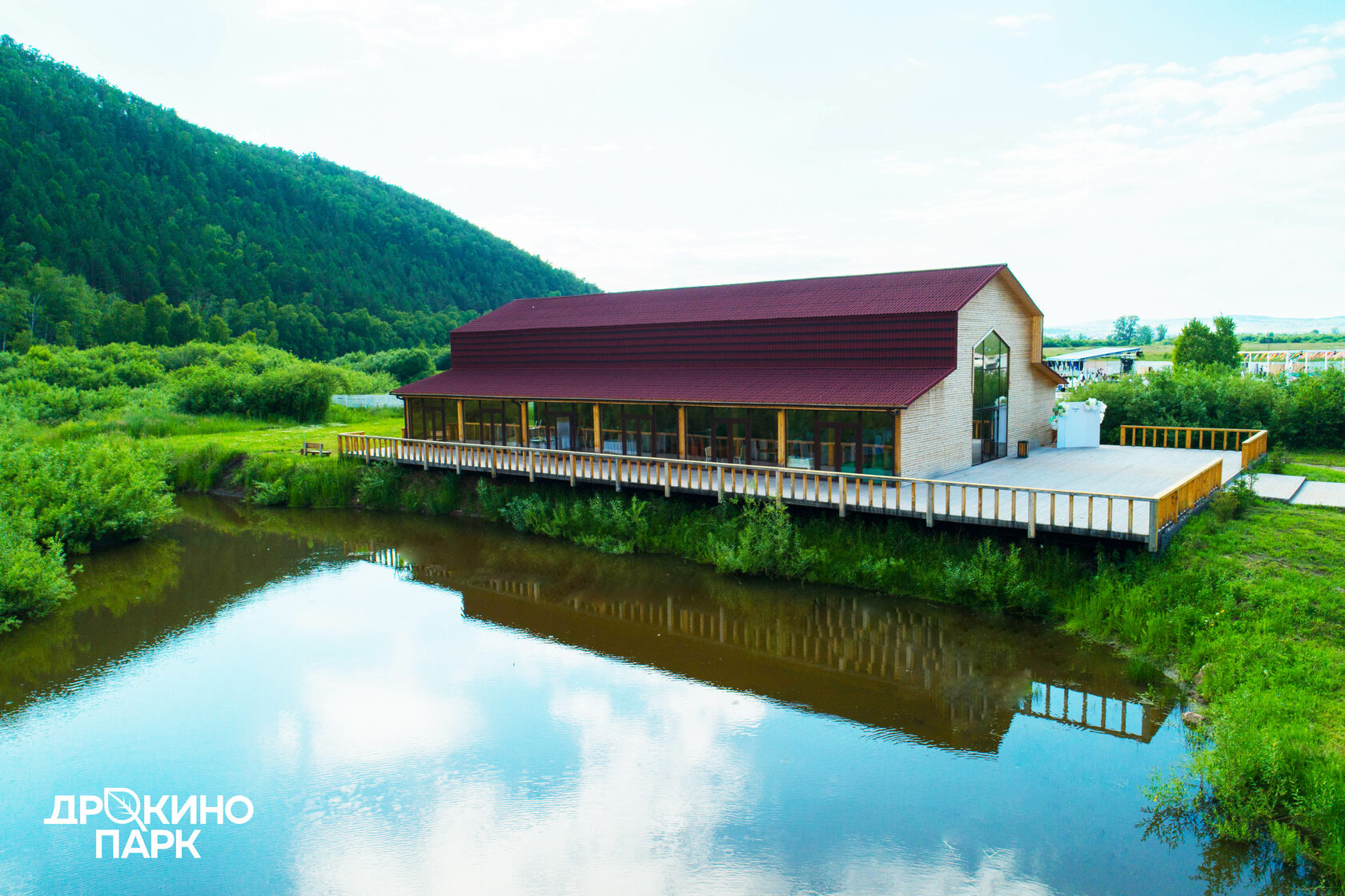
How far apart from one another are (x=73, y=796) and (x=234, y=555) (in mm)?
12196

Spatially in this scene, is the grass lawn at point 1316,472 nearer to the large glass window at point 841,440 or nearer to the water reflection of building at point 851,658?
the large glass window at point 841,440

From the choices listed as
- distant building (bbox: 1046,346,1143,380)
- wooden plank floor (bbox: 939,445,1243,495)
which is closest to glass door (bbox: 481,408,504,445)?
wooden plank floor (bbox: 939,445,1243,495)

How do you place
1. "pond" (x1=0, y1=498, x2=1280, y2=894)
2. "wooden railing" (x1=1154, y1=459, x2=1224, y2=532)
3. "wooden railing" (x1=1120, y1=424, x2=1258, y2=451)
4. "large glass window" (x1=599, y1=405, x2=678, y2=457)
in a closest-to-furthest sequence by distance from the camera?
"pond" (x1=0, y1=498, x2=1280, y2=894)
"wooden railing" (x1=1154, y1=459, x2=1224, y2=532)
"large glass window" (x1=599, y1=405, x2=678, y2=457)
"wooden railing" (x1=1120, y1=424, x2=1258, y2=451)

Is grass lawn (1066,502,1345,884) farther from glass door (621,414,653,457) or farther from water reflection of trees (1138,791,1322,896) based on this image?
glass door (621,414,653,457)

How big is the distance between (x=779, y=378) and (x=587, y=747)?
483 inches

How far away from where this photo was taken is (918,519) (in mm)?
15836

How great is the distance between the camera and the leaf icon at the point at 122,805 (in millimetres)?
9141

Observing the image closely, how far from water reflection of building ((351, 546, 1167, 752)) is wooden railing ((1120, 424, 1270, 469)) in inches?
544

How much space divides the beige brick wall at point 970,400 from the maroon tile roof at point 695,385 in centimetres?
77

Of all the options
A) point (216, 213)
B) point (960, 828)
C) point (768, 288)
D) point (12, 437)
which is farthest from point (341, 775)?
point (216, 213)

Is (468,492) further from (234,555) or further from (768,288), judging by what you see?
(768,288)

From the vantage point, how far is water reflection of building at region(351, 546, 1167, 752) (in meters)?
11.0

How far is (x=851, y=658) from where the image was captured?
514 inches

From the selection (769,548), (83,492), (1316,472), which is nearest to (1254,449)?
(1316,472)
